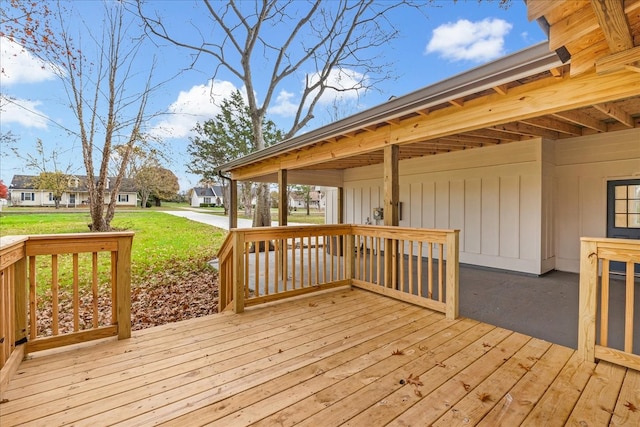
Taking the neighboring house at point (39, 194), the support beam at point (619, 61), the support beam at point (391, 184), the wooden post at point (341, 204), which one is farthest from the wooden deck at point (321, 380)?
the neighboring house at point (39, 194)

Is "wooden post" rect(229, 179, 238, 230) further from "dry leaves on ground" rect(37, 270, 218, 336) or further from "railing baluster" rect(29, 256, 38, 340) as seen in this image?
"railing baluster" rect(29, 256, 38, 340)

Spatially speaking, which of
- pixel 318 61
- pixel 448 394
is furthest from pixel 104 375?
pixel 318 61

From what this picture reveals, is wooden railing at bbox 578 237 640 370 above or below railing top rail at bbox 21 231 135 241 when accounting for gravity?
below

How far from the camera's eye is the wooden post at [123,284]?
2.69 meters

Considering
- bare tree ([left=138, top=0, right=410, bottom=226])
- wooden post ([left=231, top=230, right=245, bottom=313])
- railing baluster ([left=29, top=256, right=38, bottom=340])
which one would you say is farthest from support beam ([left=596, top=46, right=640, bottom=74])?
bare tree ([left=138, top=0, right=410, bottom=226])

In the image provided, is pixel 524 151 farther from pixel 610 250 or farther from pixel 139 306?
pixel 139 306

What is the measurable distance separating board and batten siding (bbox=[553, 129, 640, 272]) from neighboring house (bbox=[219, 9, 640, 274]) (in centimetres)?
2

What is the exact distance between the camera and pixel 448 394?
195 cm

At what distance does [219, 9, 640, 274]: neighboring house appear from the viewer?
2.28m

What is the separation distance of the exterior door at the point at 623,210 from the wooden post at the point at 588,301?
4.03 metres

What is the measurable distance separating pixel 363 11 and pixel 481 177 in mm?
9003

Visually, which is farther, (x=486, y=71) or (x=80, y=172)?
(x=80, y=172)

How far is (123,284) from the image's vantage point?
272cm

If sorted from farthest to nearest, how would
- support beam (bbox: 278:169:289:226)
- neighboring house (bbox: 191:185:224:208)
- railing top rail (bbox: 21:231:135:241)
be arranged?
neighboring house (bbox: 191:185:224:208) → support beam (bbox: 278:169:289:226) → railing top rail (bbox: 21:231:135:241)
